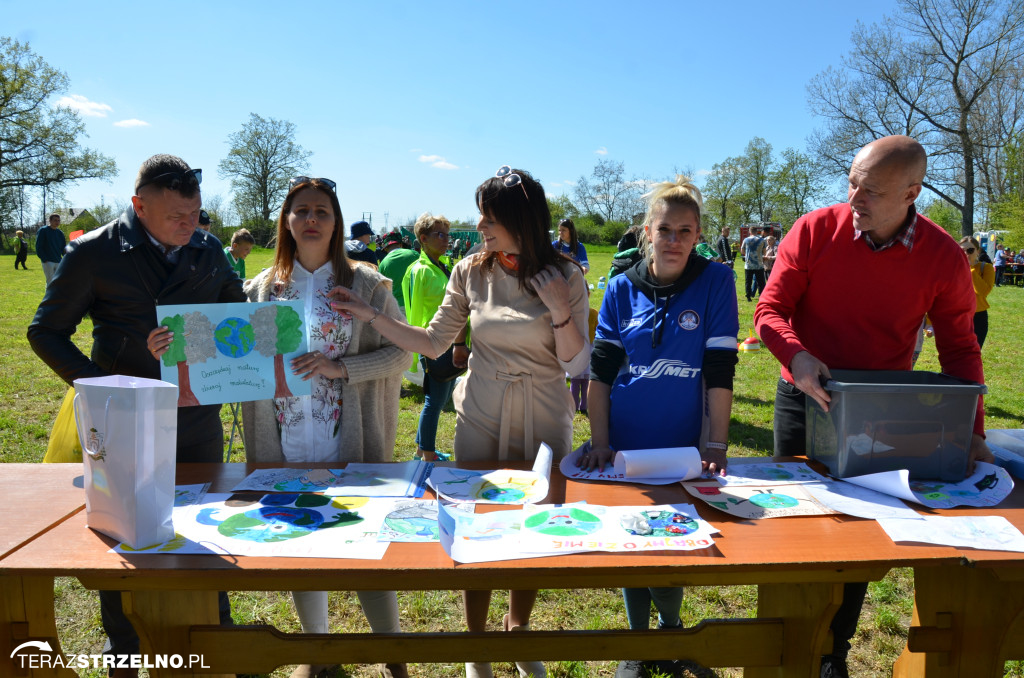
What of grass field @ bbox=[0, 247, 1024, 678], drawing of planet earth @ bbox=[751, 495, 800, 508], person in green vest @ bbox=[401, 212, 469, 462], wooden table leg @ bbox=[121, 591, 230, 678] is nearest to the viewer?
wooden table leg @ bbox=[121, 591, 230, 678]

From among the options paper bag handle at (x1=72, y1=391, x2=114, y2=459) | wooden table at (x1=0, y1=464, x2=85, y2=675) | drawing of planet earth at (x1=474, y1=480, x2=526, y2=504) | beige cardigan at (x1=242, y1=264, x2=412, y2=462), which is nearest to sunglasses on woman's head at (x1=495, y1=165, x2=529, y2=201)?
beige cardigan at (x1=242, y1=264, x2=412, y2=462)

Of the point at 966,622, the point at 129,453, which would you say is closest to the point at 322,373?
the point at 129,453

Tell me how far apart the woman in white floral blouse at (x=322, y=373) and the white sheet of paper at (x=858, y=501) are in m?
1.39

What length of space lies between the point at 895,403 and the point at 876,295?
457 millimetres

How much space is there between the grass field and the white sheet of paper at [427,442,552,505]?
956 millimetres

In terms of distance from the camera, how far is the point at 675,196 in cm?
199

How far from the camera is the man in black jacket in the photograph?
1.95 meters

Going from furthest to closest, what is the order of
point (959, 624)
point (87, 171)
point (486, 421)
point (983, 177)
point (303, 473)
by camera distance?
1. point (87, 171)
2. point (983, 177)
3. point (486, 421)
4. point (303, 473)
5. point (959, 624)

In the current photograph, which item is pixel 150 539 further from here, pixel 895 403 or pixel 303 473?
pixel 895 403

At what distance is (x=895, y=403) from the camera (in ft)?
5.95

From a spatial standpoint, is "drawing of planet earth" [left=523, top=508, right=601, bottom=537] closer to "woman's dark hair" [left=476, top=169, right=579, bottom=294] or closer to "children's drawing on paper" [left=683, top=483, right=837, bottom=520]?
"children's drawing on paper" [left=683, top=483, right=837, bottom=520]

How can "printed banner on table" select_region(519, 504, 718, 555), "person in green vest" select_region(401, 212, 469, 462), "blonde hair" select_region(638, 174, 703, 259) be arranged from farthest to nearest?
"person in green vest" select_region(401, 212, 469, 462) < "blonde hair" select_region(638, 174, 703, 259) < "printed banner on table" select_region(519, 504, 718, 555)

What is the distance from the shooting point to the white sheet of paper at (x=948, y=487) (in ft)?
5.76

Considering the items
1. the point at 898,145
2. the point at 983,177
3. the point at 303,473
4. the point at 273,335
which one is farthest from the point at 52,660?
the point at 983,177
